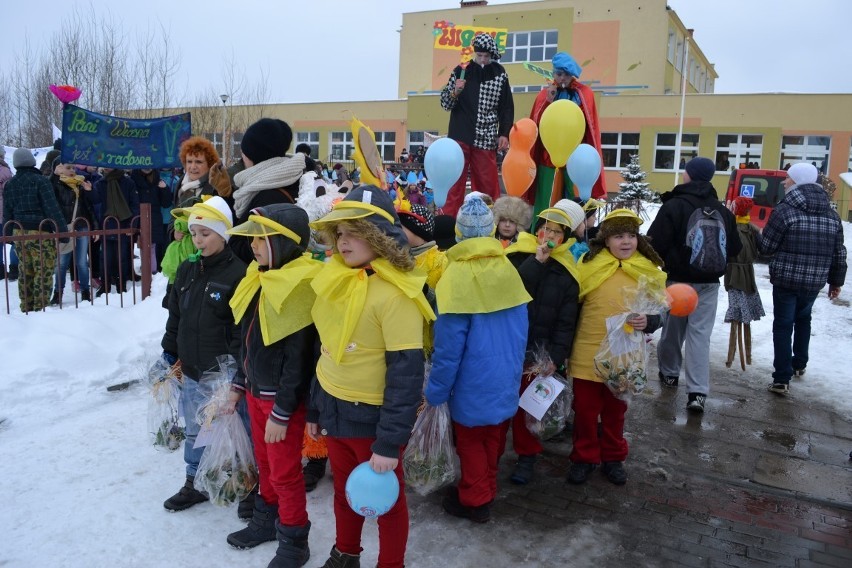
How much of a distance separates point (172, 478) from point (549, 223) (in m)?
2.98

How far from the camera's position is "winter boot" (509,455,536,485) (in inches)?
165

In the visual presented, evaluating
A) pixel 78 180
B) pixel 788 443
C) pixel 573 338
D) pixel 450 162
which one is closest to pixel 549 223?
pixel 573 338

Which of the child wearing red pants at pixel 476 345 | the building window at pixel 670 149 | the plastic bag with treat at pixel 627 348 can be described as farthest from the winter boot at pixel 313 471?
the building window at pixel 670 149

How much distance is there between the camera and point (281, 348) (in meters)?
3.14

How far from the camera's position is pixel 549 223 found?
4117mm

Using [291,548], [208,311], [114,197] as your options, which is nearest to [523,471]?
[291,548]

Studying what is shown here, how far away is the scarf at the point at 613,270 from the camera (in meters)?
4.14

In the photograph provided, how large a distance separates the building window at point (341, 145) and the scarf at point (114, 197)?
29011mm

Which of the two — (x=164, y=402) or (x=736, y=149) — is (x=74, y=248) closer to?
(x=164, y=402)

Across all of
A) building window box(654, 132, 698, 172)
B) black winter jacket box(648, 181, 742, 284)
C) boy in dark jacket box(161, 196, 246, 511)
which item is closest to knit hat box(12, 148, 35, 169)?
boy in dark jacket box(161, 196, 246, 511)

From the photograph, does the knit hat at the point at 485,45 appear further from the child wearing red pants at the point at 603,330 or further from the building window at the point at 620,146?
the building window at the point at 620,146

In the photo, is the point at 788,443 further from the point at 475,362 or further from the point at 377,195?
the point at 377,195

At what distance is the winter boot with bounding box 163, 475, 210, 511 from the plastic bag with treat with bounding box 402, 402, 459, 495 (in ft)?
4.20

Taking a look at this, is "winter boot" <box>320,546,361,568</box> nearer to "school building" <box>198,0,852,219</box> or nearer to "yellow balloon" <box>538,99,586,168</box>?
"yellow balloon" <box>538,99,586,168</box>
